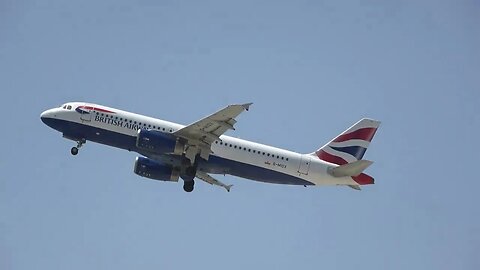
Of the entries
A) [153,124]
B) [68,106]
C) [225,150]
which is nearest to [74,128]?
[68,106]

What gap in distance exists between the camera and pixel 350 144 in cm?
6381

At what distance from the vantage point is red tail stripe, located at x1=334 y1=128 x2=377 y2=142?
2520 inches

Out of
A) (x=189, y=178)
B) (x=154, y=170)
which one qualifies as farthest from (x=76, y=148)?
(x=189, y=178)

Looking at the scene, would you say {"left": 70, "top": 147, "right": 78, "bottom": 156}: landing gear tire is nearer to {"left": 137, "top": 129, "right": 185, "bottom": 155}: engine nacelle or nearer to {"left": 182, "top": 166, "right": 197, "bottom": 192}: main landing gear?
{"left": 137, "top": 129, "right": 185, "bottom": 155}: engine nacelle

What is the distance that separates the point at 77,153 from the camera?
6312 centimetres

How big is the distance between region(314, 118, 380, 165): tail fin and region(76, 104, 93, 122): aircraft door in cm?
1714

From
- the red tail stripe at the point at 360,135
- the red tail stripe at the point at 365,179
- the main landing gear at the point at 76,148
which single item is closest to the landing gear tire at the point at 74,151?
the main landing gear at the point at 76,148

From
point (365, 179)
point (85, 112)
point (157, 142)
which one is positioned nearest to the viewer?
point (157, 142)

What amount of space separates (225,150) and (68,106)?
12.4m

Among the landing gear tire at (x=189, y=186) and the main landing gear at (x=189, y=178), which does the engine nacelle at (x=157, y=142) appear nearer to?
the main landing gear at (x=189, y=178)

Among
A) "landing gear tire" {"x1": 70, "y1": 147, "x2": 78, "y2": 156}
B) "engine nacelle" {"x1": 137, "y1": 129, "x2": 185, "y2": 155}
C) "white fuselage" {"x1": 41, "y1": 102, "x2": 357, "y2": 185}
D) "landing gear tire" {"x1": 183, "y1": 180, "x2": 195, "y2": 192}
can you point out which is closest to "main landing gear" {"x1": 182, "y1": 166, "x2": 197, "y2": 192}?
"landing gear tire" {"x1": 183, "y1": 180, "x2": 195, "y2": 192}

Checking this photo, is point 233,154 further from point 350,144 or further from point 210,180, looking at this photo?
point 350,144

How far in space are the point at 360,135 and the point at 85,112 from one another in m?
20.9

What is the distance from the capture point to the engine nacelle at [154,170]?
206 feet
